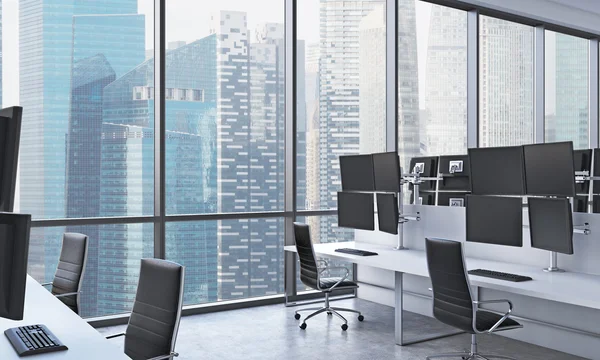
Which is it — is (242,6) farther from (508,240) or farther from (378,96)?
(508,240)

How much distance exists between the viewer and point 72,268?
3881mm

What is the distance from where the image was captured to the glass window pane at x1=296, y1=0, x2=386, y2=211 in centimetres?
644

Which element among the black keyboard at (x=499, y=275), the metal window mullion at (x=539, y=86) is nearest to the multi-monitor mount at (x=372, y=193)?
the black keyboard at (x=499, y=275)

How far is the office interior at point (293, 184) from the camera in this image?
13.3 ft

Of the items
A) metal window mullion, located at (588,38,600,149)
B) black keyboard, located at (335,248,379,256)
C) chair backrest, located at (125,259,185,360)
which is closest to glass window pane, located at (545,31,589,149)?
metal window mullion, located at (588,38,600,149)

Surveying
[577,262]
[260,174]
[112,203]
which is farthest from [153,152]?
[577,262]

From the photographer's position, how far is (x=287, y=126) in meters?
6.24

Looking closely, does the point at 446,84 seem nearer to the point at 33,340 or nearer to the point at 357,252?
the point at 357,252

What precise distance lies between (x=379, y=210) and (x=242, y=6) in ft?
8.43

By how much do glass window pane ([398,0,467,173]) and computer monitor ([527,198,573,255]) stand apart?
3.20 meters

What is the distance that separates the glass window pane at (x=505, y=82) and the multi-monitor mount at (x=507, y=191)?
274 centimetres

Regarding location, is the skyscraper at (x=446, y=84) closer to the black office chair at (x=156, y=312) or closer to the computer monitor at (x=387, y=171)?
the computer monitor at (x=387, y=171)

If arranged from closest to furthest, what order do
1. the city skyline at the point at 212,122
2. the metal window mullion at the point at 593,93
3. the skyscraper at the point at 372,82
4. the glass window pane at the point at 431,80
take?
1. the city skyline at the point at 212,122
2. the skyscraper at the point at 372,82
3. the glass window pane at the point at 431,80
4. the metal window mullion at the point at 593,93

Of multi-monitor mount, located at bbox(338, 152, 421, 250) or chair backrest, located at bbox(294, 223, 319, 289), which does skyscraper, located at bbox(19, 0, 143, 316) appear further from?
multi-monitor mount, located at bbox(338, 152, 421, 250)
